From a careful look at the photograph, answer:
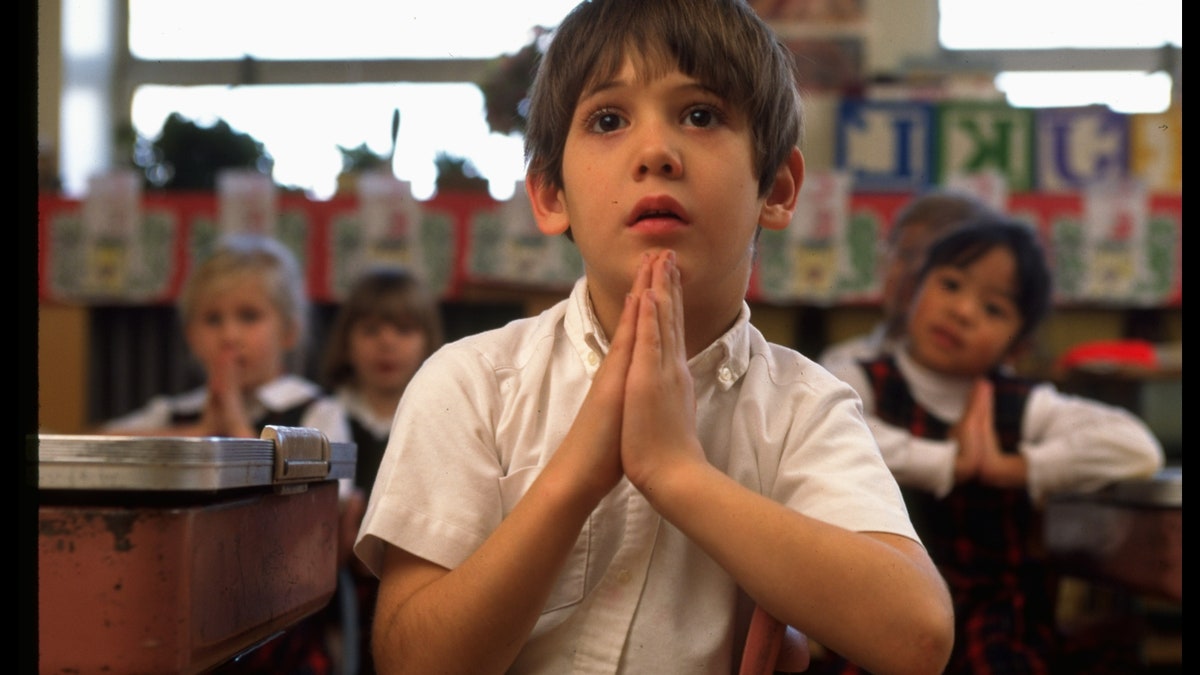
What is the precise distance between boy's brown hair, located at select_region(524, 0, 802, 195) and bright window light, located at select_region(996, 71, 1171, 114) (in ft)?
6.72

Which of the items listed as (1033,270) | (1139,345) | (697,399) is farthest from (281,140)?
(697,399)

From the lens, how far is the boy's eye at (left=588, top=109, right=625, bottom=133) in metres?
0.74

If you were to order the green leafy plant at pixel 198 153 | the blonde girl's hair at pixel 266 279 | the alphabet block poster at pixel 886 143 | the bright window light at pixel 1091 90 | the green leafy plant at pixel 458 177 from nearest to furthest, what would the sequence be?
the blonde girl's hair at pixel 266 279 → the green leafy plant at pixel 458 177 → the green leafy plant at pixel 198 153 → the bright window light at pixel 1091 90 → the alphabet block poster at pixel 886 143

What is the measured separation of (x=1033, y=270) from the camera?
5.58 feet

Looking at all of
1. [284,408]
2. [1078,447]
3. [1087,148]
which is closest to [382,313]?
[284,408]

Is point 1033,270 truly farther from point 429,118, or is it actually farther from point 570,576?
point 570,576

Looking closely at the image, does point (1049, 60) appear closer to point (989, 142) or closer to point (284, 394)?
point (989, 142)

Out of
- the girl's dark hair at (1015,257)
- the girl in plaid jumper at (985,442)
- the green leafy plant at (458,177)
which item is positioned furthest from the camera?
the green leafy plant at (458,177)

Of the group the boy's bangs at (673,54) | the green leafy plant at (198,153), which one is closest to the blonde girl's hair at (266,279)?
the green leafy plant at (198,153)

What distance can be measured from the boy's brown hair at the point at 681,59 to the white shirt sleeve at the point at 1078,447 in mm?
Result: 851

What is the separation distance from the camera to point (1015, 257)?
169 cm

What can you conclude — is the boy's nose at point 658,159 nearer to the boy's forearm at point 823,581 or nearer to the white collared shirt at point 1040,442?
the boy's forearm at point 823,581

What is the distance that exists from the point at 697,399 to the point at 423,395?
0.17m

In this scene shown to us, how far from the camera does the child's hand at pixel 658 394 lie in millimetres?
660
